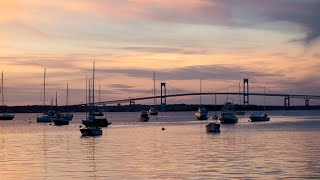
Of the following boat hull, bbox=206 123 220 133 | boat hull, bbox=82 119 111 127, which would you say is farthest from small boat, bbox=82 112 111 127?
boat hull, bbox=206 123 220 133

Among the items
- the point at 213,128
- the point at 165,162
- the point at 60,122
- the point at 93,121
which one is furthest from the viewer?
the point at 60,122

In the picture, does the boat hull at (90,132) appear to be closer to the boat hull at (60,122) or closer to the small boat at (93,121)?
the small boat at (93,121)

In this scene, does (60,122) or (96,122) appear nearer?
(96,122)

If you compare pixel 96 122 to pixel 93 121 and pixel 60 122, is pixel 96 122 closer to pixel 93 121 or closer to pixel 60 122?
pixel 93 121

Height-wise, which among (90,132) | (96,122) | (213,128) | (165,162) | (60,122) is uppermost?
(96,122)

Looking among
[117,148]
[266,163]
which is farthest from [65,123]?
[266,163]

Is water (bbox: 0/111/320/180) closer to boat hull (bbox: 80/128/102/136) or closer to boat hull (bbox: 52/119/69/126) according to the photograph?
boat hull (bbox: 80/128/102/136)

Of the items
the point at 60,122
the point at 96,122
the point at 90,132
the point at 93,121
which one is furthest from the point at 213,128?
the point at 60,122

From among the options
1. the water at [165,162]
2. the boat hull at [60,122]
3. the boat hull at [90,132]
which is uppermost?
the boat hull at [60,122]

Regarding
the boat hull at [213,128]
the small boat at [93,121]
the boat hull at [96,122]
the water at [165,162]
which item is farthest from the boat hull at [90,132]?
the water at [165,162]

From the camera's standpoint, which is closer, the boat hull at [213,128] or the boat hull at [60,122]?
the boat hull at [213,128]

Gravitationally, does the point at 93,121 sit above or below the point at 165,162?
above

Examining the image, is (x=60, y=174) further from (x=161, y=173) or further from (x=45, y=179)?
(x=161, y=173)

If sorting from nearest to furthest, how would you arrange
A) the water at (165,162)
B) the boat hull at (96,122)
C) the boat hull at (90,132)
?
the water at (165,162), the boat hull at (90,132), the boat hull at (96,122)
